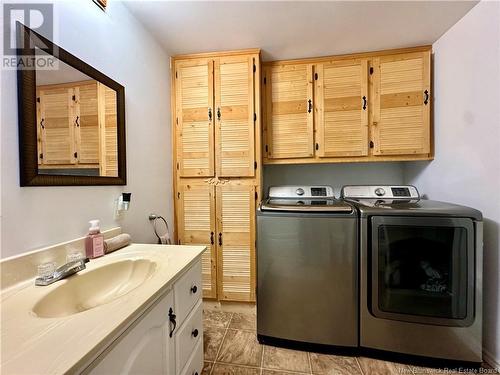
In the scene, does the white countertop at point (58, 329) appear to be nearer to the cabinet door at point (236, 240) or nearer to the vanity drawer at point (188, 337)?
the vanity drawer at point (188, 337)

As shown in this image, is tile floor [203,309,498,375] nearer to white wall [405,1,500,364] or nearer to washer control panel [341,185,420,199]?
white wall [405,1,500,364]

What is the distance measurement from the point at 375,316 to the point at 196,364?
1.13 metres

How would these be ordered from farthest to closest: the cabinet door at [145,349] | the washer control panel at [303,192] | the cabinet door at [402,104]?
the washer control panel at [303,192]
the cabinet door at [402,104]
the cabinet door at [145,349]

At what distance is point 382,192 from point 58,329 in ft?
7.08

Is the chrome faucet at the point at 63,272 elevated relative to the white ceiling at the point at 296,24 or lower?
lower

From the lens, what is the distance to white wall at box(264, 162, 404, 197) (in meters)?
2.21

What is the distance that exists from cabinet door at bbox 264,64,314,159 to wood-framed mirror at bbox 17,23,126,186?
1.23 m

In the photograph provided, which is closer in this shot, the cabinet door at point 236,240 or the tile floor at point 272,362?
the tile floor at point 272,362

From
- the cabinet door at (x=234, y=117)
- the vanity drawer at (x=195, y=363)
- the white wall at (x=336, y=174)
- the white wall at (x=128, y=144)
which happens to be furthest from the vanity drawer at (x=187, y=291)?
the white wall at (x=336, y=174)

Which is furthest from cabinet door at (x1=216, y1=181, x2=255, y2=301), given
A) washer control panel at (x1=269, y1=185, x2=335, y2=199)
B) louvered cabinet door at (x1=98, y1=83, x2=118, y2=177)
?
louvered cabinet door at (x1=98, y1=83, x2=118, y2=177)

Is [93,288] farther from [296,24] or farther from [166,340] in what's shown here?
[296,24]

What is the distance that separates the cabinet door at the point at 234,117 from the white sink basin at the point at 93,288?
1023mm

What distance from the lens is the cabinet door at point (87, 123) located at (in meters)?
1.01

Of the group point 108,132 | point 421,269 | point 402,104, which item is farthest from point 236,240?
point 402,104
